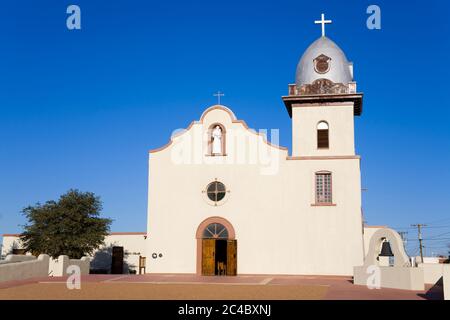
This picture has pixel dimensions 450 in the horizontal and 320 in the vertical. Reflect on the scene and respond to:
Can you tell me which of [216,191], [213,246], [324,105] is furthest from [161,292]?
[324,105]

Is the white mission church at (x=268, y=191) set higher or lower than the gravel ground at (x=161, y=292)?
higher

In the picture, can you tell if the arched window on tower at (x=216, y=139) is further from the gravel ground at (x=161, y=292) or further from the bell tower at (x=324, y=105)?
the gravel ground at (x=161, y=292)

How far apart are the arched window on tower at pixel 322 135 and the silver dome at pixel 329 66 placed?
2.65 metres

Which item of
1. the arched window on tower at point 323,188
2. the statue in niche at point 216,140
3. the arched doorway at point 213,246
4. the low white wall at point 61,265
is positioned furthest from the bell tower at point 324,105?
the low white wall at point 61,265

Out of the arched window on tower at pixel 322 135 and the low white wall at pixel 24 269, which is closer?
the low white wall at pixel 24 269

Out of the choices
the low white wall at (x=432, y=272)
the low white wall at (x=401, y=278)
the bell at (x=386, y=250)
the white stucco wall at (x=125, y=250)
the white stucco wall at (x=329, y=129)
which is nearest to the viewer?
the low white wall at (x=401, y=278)

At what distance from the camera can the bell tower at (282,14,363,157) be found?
1303 inches

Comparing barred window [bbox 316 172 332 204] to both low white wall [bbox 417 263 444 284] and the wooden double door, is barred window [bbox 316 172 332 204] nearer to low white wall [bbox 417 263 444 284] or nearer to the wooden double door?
the wooden double door

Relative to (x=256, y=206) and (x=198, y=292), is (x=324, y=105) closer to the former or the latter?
(x=256, y=206)

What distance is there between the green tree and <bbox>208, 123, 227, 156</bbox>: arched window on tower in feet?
28.9

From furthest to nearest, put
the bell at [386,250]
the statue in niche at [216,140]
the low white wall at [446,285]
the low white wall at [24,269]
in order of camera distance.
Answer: the statue in niche at [216,140] < the bell at [386,250] < the low white wall at [24,269] < the low white wall at [446,285]

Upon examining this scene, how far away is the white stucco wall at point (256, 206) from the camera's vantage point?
1236 inches

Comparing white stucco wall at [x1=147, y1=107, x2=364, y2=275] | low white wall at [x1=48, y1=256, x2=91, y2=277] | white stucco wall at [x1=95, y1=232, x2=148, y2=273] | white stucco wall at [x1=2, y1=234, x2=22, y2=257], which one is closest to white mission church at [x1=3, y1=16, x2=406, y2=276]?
white stucco wall at [x1=147, y1=107, x2=364, y2=275]
